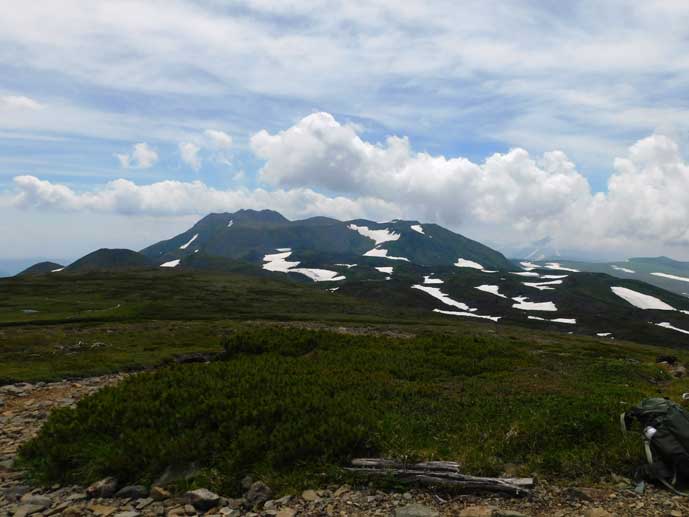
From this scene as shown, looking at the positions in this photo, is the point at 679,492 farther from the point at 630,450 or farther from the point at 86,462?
the point at 86,462

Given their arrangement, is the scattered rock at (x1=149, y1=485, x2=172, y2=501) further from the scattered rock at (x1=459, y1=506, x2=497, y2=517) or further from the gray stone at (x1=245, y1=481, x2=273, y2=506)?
the scattered rock at (x1=459, y1=506, x2=497, y2=517)

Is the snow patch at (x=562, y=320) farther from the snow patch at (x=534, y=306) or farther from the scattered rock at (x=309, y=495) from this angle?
the scattered rock at (x=309, y=495)

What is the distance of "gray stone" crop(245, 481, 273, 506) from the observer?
11.0m

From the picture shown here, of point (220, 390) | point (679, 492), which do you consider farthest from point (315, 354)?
point (679, 492)

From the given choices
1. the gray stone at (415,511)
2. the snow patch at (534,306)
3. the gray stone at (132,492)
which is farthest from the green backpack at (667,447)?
the snow patch at (534,306)

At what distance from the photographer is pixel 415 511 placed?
10141mm

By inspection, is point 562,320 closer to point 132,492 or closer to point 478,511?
point 478,511

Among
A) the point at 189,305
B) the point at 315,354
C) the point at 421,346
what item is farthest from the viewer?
the point at 189,305

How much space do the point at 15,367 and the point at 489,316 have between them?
143m

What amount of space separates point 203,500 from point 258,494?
123 centimetres

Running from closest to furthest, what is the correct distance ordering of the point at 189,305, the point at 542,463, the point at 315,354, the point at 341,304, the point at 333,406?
the point at 542,463 → the point at 333,406 → the point at 315,354 → the point at 189,305 → the point at 341,304

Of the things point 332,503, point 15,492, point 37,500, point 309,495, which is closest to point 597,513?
point 332,503

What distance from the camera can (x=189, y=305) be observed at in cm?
10300

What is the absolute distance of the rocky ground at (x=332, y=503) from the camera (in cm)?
1008
